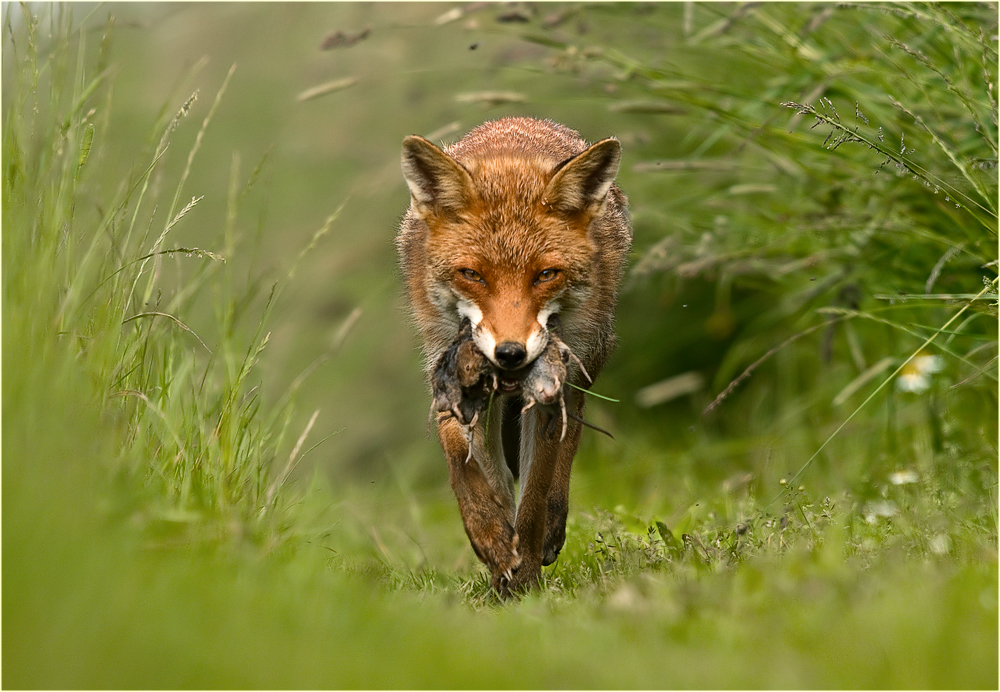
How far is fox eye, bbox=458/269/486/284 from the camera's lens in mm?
4492

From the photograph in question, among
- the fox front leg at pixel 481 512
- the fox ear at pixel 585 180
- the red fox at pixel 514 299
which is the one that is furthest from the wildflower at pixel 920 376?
the fox front leg at pixel 481 512

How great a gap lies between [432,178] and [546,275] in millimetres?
797

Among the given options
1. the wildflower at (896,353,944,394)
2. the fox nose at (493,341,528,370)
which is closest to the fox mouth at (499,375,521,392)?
the fox nose at (493,341,528,370)

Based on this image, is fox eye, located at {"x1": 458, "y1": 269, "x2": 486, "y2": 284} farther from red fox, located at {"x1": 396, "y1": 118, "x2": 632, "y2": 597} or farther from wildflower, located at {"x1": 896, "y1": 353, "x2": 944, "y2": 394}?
wildflower, located at {"x1": 896, "y1": 353, "x2": 944, "y2": 394}

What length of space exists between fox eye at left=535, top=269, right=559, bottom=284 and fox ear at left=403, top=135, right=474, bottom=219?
560 mm

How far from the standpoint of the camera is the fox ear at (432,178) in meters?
4.62

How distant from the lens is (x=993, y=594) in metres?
3.04

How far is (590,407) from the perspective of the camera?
8375 mm

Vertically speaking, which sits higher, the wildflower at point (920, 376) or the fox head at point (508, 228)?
the fox head at point (508, 228)

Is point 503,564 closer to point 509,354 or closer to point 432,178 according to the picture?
point 509,354

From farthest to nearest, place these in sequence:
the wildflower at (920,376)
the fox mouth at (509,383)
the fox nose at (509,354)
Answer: the wildflower at (920,376), the fox mouth at (509,383), the fox nose at (509,354)

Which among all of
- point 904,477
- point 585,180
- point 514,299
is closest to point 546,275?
point 514,299

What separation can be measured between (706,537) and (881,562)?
960 mm

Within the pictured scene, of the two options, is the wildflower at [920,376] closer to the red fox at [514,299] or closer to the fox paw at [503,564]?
the red fox at [514,299]
